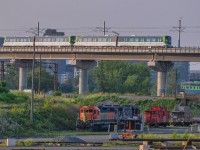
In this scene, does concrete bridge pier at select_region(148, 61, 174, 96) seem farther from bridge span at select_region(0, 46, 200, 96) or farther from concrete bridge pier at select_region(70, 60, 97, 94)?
concrete bridge pier at select_region(70, 60, 97, 94)

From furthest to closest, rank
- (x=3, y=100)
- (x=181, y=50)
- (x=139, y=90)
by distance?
(x=139, y=90), (x=181, y=50), (x=3, y=100)

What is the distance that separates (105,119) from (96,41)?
64519mm

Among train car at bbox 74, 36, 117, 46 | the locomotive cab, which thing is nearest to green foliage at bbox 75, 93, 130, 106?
train car at bbox 74, 36, 117, 46

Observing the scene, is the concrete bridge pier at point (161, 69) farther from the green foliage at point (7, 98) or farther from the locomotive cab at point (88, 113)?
the locomotive cab at point (88, 113)

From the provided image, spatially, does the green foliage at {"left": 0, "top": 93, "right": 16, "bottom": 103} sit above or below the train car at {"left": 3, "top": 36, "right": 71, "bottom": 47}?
below

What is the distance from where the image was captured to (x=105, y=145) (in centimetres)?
5638

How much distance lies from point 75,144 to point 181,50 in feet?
275

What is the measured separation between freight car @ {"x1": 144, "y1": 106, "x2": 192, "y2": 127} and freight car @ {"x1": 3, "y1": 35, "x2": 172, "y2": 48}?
31.1 meters

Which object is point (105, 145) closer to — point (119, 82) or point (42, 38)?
point (42, 38)

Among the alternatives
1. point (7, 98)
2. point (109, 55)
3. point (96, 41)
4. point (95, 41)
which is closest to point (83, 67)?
point (95, 41)

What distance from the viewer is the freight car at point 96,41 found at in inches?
5497

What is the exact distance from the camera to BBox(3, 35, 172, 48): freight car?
458ft

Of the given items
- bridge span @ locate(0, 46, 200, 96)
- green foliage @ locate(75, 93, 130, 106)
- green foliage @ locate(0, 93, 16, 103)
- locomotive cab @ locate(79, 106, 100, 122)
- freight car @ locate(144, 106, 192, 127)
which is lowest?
freight car @ locate(144, 106, 192, 127)

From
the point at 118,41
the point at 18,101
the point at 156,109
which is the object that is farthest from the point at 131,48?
the point at 18,101
